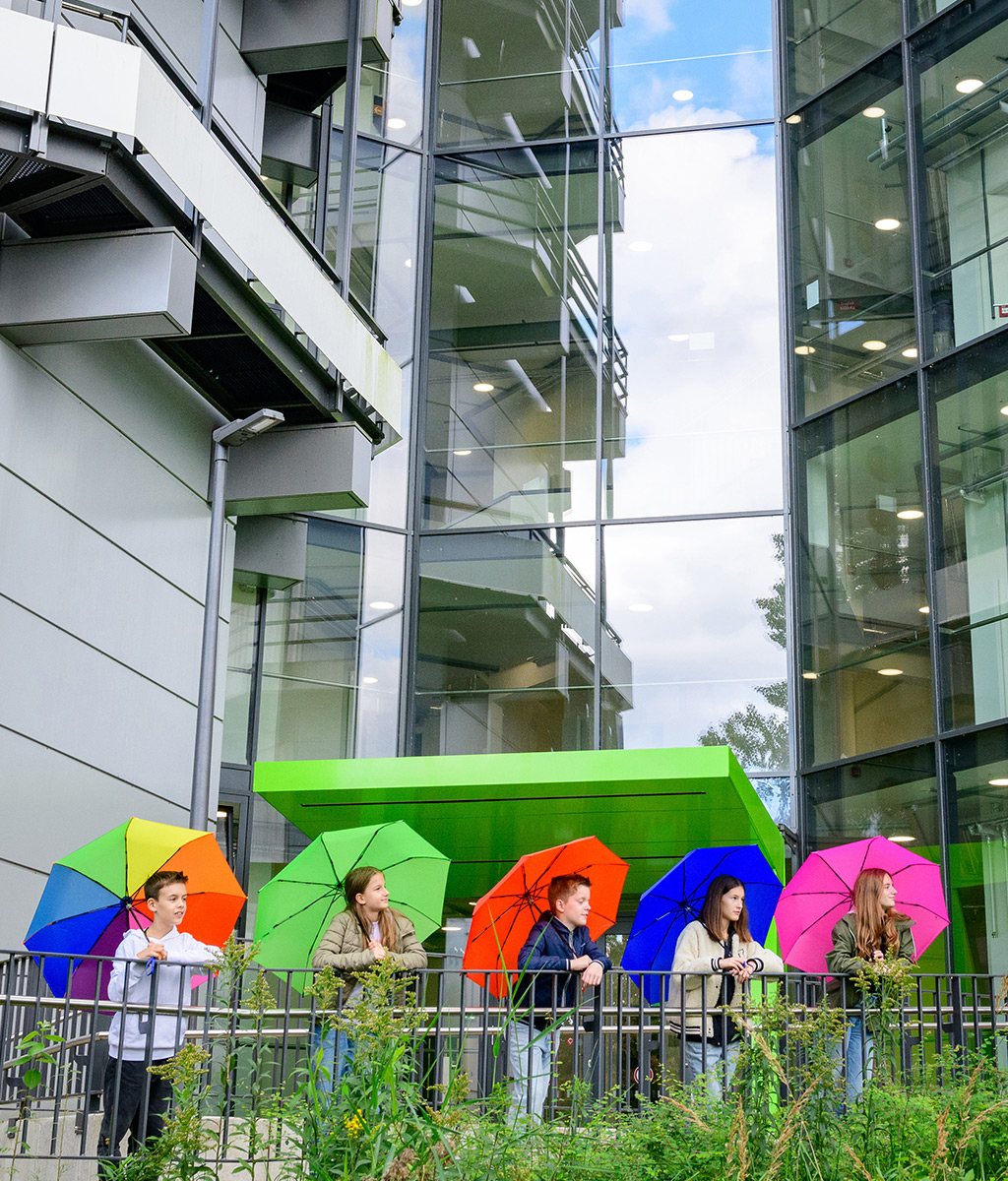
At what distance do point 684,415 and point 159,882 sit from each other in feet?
38.1

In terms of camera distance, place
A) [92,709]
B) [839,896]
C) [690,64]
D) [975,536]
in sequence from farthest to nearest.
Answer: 1. [690,64]
2. [975,536]
3. [92,709]
4. [839,896]

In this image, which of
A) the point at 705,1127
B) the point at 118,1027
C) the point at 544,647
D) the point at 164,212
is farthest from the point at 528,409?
the point at 705,1127

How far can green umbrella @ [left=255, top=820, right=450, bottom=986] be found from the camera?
9.41 metres

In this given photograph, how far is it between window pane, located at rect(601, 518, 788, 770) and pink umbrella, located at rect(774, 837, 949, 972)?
704 cm

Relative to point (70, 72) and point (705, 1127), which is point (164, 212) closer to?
point (70, 72)

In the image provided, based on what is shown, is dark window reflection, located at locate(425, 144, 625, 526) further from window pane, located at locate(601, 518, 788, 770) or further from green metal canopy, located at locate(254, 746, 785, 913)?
green metal canopy, located at locate(254, 746, 785, 913)

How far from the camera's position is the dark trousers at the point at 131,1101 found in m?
7.45

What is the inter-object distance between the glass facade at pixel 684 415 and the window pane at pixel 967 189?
4 cm

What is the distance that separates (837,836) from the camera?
15656 millimetres

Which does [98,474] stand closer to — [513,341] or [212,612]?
[212,612]

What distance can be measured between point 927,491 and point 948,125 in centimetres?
429

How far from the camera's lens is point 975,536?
14789 millimetres

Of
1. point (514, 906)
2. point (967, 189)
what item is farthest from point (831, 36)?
point (514, 906)

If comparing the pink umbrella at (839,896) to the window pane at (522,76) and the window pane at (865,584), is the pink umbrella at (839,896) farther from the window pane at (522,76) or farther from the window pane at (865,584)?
the window pane at (522,76)
